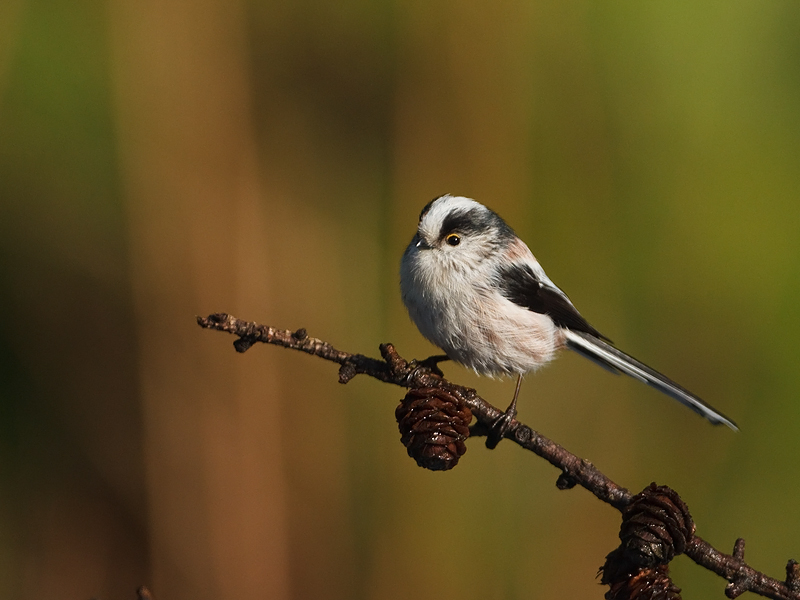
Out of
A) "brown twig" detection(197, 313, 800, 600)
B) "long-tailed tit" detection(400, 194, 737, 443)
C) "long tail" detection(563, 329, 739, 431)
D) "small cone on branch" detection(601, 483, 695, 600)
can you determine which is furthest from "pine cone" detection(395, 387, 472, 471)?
"long tail" detection(563, 329, 739, 431)

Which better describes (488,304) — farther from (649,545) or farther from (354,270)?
(649,545)

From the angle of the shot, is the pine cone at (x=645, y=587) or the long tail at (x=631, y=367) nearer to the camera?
the pine cone at (x=645, y=587)

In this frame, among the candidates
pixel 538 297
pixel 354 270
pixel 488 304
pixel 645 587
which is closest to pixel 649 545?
pixel 645 587

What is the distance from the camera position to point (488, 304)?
86.6 inches

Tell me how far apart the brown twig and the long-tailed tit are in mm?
689

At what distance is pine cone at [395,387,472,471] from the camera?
1.19m

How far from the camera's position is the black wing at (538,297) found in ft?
7.60

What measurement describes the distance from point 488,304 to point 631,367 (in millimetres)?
495

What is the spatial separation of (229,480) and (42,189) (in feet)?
4.28

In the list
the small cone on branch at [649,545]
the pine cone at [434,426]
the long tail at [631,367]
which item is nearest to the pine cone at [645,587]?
the small cone on branch at [649,545]

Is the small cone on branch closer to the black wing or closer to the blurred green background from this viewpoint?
the black wing

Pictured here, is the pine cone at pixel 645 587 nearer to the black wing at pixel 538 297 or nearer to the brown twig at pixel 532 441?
the brown twig at pixel 532 441

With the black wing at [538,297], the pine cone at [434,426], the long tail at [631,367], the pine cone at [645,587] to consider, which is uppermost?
the black wing at [538,297]

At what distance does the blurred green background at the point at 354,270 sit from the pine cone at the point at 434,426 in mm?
1503
